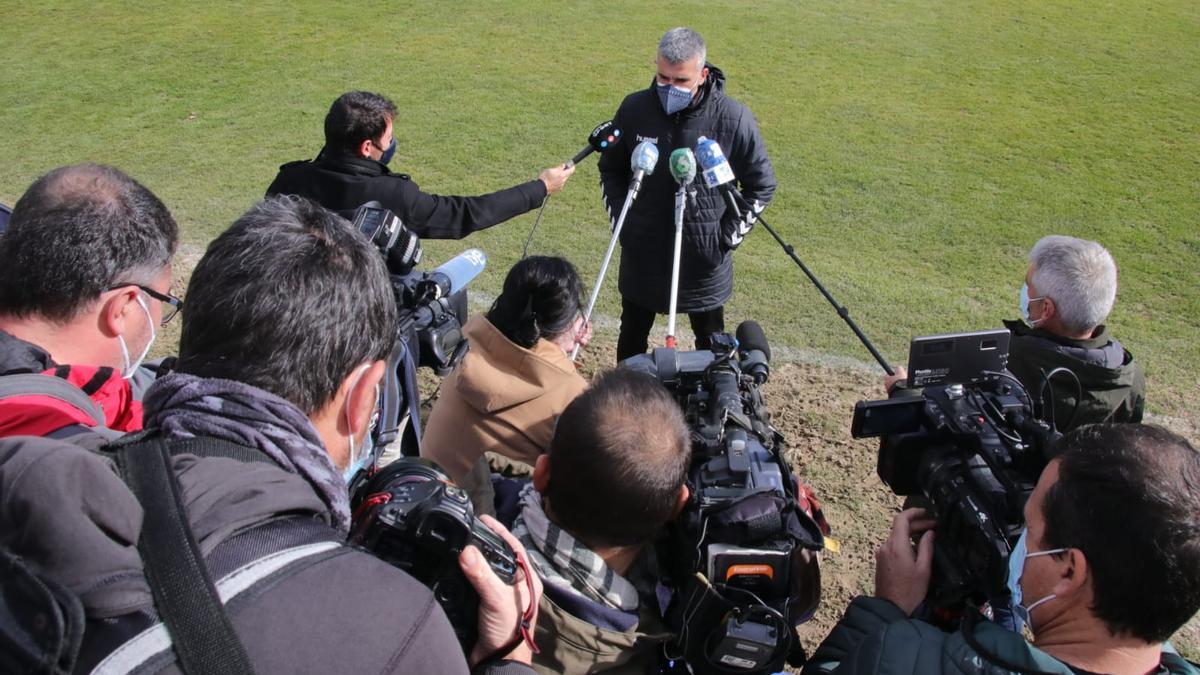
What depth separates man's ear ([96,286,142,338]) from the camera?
228cm

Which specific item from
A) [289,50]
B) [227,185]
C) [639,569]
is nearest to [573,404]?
[639,569]

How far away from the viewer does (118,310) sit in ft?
7.53

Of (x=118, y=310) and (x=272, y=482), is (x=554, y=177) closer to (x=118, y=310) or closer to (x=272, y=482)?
(x=118, y=310)

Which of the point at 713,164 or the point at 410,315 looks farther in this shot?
the point at 713,164

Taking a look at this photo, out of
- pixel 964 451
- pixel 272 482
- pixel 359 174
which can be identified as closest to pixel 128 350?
pixel 272 482

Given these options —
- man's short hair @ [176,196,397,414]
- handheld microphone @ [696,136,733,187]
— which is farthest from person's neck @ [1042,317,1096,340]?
man's short hair @ [176,196,397,414]

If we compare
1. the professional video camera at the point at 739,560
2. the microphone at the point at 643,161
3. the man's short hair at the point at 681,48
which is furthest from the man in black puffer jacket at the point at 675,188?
the professional video camera at the point at 739,560

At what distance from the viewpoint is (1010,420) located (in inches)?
92.7

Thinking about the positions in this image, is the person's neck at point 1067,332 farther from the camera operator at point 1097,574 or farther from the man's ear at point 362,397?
the man's ear at point 362,397

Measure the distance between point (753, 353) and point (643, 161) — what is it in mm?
1651

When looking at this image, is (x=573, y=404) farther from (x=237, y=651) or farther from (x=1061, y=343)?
(x=1061, y=343)

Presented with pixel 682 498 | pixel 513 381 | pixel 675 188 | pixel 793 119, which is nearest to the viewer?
pixel 682 498

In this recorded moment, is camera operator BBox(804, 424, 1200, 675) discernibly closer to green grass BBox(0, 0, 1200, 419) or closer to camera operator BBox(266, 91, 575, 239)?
camera operator BBox(266, 91, 575, 239)

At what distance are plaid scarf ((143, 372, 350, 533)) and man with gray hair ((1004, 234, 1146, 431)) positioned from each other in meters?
2.35
